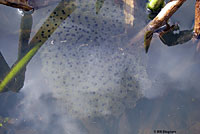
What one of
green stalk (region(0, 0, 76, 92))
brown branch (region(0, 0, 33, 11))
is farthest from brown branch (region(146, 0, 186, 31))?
brown branch (region(0, 0, 33, 11))

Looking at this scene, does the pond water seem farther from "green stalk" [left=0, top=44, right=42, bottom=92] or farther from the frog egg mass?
"green stalk" [left=0, top=44, right=42, bottom=92]

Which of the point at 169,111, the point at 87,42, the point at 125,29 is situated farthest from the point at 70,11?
the point at 169,111

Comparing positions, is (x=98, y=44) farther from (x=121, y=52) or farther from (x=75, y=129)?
(x=75, y=129)

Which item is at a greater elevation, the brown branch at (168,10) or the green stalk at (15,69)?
the brown branch at (168,10)

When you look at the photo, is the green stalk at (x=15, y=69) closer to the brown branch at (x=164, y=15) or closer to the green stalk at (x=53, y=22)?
the green stalk at (x=53, y=22)

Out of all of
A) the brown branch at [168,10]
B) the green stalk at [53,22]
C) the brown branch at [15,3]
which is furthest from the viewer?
the green stalk at [53,22]

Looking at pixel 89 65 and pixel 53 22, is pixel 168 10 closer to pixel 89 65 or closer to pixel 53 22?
pixel 89 65

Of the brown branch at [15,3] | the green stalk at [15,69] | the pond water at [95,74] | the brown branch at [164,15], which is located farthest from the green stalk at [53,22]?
the brown branch at [164,15]
